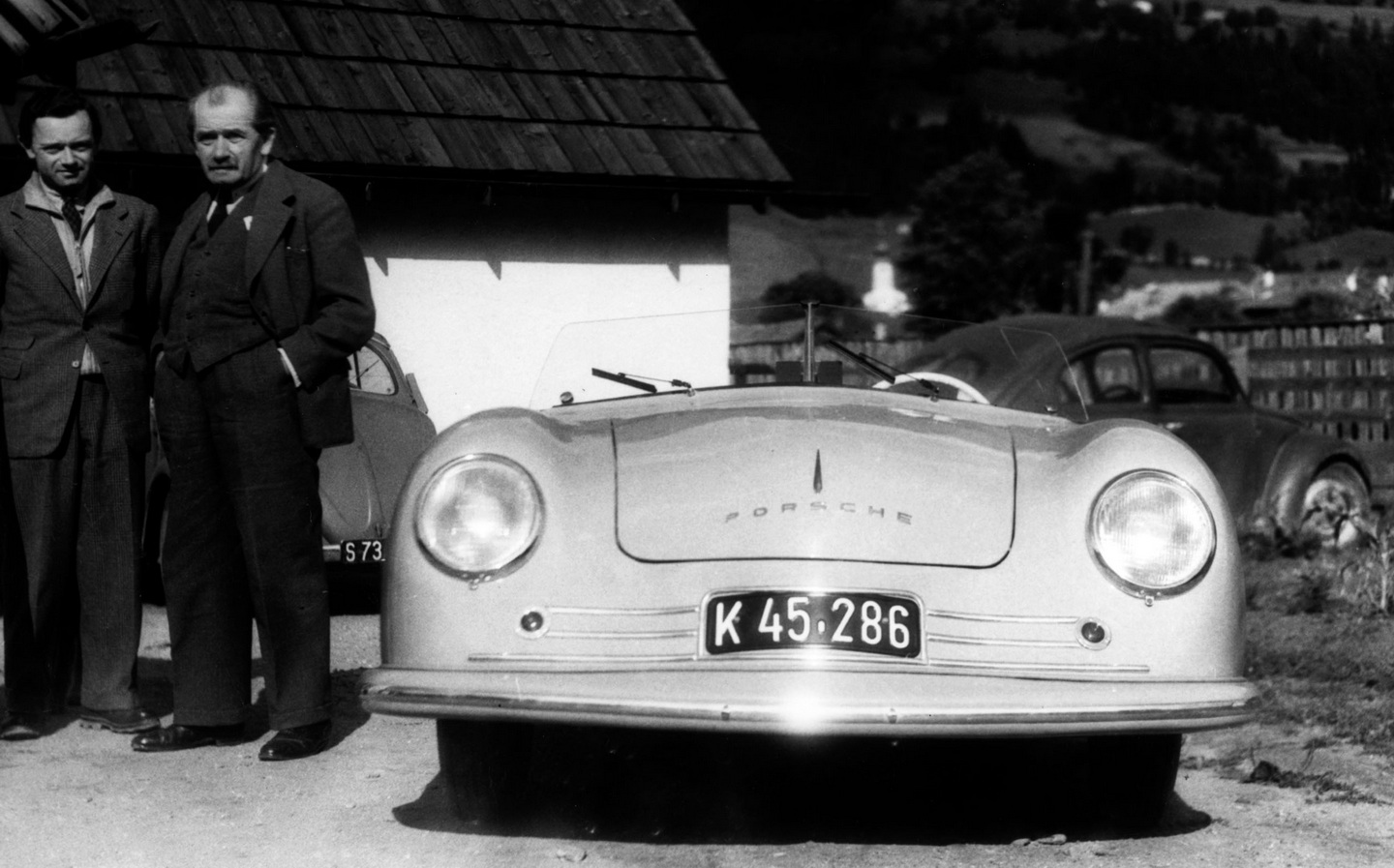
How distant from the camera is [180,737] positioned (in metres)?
5.39

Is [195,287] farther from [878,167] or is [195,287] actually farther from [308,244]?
[878,167]

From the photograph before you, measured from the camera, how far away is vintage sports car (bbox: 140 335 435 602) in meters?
8.85

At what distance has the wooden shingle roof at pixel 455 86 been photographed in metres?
12.2

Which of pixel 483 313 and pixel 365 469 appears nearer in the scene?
pixel 365 469

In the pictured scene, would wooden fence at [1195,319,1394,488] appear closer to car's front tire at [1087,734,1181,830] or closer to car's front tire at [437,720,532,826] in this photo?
car's front tire at [1087,734,1181,830]

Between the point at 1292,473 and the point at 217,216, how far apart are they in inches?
317

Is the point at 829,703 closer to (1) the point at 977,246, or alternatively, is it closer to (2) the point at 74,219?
(2) the point at 74,219

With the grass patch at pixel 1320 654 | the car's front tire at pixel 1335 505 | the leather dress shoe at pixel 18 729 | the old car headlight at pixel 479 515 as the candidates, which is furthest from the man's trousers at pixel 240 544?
the car's front tire at pixel 1335 505

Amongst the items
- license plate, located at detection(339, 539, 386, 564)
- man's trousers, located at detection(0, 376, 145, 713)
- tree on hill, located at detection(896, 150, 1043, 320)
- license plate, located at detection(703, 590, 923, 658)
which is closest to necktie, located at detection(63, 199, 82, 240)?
man's trousers, located at detection(0, 376, 145, 713)

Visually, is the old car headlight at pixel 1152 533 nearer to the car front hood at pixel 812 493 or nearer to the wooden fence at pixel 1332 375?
the car front hood at pixel 812 493

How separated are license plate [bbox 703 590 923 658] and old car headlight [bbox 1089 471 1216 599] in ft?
1.58

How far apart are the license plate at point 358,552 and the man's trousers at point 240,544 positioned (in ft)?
10.8

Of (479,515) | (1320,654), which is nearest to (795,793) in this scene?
(479,515)

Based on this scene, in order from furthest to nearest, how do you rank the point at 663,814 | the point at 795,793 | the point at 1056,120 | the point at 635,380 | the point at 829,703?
1. the point at 1056,120
2. the point at 635,380
3. the point at 795,793
4. the point at 663,814
5. the point at 829,703
